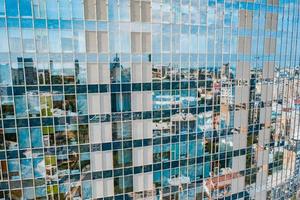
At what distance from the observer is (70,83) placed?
23.2m

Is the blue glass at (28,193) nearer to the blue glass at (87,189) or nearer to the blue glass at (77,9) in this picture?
the blue glass at (87,189)

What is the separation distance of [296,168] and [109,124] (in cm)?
3158

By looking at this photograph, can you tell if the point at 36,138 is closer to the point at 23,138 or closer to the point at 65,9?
the point at 23,138

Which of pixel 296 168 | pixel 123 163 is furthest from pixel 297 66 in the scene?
pixel 123 163

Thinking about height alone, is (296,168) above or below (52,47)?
below

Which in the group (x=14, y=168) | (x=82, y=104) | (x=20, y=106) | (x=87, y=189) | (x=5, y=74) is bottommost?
(x=87, y=189)

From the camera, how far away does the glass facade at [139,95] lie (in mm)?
22406

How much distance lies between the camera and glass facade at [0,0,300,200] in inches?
882

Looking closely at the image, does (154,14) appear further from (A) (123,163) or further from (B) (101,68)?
(A) (123,163)

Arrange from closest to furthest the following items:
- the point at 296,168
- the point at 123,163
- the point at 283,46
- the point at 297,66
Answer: the point at 123,163, the point at 283,46, the point at 297,66, the point at 296,168

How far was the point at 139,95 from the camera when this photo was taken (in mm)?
25594

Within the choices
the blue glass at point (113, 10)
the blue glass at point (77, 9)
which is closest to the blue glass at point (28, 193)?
the blue glass at point (77, 9)

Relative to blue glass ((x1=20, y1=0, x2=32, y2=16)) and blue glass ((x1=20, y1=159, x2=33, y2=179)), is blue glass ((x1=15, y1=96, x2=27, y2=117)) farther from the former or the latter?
blue glass ((x1=20, y1=0, x2=32, y2=16))

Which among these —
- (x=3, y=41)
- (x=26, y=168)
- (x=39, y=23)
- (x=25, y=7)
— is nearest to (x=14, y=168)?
(x=26, y=168)
